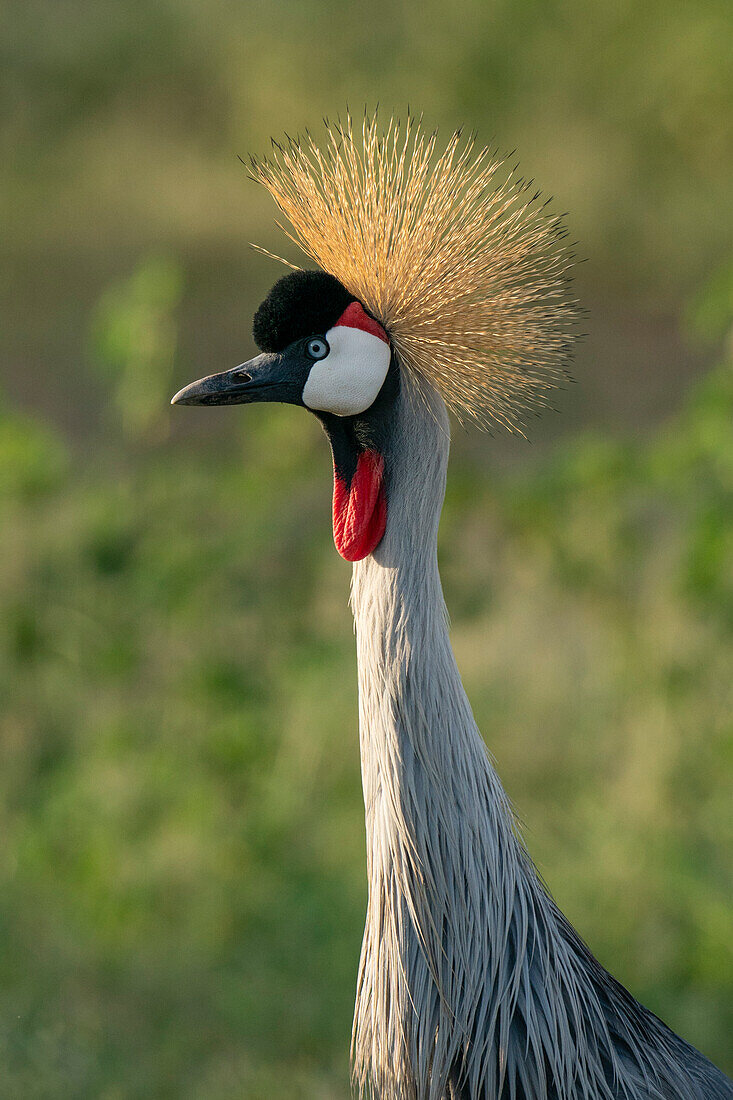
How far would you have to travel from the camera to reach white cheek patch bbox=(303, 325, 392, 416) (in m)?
1.23

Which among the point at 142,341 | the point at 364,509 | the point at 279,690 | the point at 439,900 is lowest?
the point at 439,900

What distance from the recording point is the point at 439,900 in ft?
4.25

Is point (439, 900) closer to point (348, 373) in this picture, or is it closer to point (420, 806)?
point (420, 806)

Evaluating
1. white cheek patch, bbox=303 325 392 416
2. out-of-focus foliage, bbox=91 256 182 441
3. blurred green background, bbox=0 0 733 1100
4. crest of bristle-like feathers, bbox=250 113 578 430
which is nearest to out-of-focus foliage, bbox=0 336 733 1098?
blurred green background, bbox=0 0 733 1100

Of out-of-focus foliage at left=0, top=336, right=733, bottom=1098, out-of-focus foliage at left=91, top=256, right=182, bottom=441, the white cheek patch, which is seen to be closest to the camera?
the white cheek patch

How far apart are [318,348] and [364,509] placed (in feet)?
0.63

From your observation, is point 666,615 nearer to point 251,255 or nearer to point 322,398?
point 322,398

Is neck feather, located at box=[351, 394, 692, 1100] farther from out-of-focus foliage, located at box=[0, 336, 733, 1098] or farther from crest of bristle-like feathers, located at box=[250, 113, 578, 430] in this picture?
out-of-focus foliage, located at box=[0, 336, 733, 1098]

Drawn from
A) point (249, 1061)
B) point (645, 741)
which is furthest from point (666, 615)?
point (249, 1061)

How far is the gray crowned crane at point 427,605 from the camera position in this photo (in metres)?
1.25

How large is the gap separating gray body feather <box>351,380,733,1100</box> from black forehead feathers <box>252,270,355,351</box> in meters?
0.13

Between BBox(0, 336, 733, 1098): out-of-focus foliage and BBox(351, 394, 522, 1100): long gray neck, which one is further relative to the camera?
BBox(0, 336, 733, 1098): out-of-focus foliage

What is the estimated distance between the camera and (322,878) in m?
2.57

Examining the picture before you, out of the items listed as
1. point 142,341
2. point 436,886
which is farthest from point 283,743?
point 436,886
